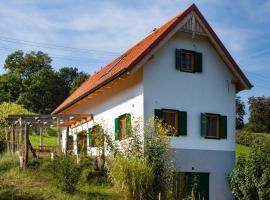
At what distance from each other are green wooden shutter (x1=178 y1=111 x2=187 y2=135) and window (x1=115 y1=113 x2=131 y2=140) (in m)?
2.12

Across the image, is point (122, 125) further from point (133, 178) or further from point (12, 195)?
point (12, 195)

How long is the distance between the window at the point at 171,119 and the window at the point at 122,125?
1.52 meters

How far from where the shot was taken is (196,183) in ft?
70.9

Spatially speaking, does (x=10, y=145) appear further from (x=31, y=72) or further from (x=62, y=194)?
(x=31, y=72)

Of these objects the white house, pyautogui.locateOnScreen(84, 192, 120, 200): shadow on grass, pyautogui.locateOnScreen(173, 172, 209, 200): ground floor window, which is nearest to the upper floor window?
the white house

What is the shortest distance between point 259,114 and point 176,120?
134 feet

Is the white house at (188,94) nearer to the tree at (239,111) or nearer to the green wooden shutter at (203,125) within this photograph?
the green wooden shutter at (203,125)

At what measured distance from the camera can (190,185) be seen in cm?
2202

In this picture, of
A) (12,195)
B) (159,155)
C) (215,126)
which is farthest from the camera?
(215,126)

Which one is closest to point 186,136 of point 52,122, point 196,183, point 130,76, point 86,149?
point 196,183

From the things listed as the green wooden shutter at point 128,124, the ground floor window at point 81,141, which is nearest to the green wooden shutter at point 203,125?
the green wooden shutter at point 128,124

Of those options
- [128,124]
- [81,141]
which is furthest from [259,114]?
[128,124]

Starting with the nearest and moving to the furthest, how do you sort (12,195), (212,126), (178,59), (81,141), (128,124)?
(12,195) < (128,124) < (178,59) < (212,126) < (81,141)

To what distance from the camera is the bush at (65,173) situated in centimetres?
1825
